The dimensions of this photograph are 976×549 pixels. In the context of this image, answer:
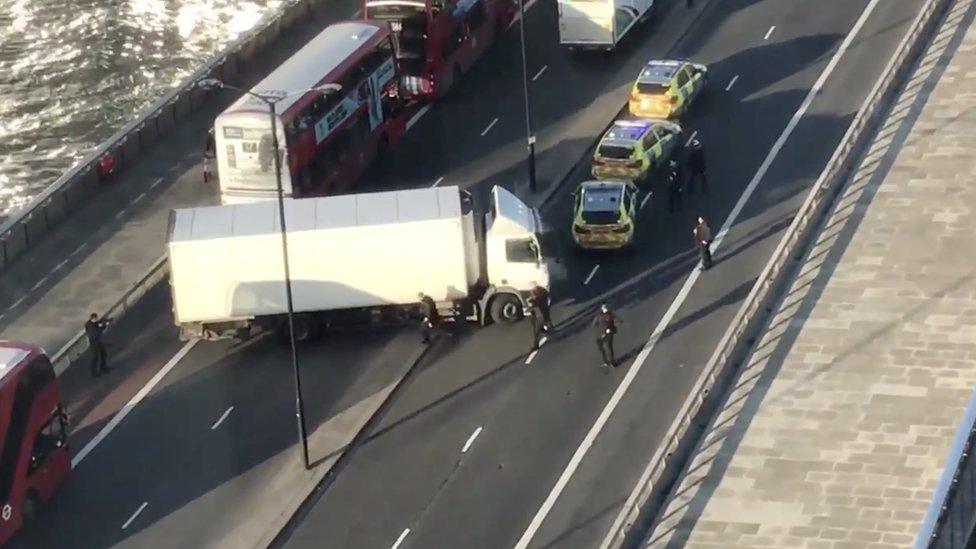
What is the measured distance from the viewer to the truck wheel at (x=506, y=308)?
1865 inches

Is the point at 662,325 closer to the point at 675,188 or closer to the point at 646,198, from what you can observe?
the point at 675,188

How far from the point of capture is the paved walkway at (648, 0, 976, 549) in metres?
34.0

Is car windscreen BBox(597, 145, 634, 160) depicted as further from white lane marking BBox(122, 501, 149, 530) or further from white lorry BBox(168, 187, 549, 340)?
white lane marking BBox(122, 501, 149, 530)

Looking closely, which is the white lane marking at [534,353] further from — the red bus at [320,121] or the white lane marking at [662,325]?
A: the red bus at [320,121]

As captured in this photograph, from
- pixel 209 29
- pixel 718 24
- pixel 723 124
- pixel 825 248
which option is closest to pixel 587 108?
pixel 723 124

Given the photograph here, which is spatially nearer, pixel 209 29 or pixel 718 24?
pixel 718 24

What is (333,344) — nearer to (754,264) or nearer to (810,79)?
(754,264)

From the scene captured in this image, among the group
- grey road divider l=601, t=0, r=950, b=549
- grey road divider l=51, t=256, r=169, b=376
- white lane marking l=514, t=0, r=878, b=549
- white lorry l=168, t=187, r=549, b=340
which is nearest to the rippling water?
grey road divider l=51, t=256, r=169, b=376

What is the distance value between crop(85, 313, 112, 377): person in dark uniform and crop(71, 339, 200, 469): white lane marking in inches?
48.3

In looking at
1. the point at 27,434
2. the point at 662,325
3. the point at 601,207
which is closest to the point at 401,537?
the point at 27,434

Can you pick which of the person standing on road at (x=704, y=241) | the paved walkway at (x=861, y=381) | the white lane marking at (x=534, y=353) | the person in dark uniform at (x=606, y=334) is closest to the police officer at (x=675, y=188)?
the person standing on road at (x=704, y=241)

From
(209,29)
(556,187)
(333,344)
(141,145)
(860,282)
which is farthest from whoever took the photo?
(209,29)

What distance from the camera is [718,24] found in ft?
214

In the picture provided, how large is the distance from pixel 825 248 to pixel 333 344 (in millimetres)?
11538
